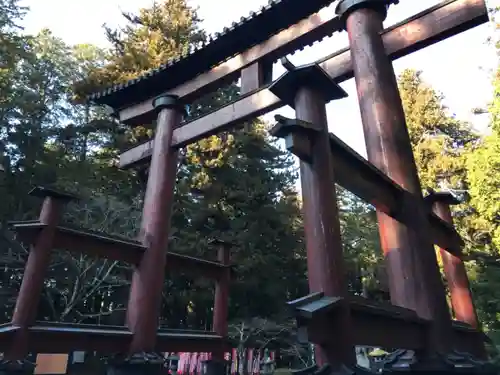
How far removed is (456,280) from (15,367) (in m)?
4.38

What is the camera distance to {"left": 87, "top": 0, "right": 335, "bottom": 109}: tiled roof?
4974mm

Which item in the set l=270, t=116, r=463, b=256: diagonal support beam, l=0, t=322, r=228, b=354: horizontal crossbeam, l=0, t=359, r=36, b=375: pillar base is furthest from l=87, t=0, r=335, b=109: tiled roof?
l=0, t=359, r=36, b=375: pillar base

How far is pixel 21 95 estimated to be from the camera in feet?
43.6

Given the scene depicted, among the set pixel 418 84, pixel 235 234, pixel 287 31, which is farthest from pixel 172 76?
pixel 418 84

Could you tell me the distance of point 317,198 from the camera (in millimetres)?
2121

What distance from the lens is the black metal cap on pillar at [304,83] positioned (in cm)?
227

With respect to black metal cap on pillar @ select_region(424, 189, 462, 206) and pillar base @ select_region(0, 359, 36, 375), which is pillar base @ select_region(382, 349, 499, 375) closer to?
black metal cap on pillar @ select_region(424, 189, 462, 206)

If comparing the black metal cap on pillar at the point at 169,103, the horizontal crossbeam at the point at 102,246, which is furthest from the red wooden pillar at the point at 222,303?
the black metal cap on pillar at the point at 169,103

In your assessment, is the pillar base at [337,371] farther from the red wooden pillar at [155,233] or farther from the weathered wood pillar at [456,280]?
the red wooden pillar at [155,233]

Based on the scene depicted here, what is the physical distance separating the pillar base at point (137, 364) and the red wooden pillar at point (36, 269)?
1090mm

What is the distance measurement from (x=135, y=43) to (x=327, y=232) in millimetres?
13171

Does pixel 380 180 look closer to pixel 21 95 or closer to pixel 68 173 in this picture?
pixel 68 173

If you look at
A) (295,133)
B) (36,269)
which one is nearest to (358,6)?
(295,133)

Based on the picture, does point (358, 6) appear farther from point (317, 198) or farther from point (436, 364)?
point (436, 364)
